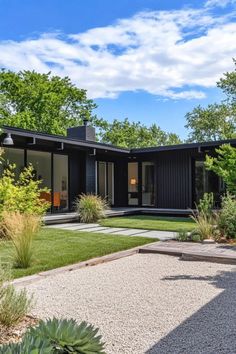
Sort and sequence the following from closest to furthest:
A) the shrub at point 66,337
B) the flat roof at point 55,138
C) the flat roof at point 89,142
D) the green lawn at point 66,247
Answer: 1. the shrub at point 66,337
2. the green lawn at point 66,247
3. the flat roof at point 55,138
4. the flat roof at point 89,142

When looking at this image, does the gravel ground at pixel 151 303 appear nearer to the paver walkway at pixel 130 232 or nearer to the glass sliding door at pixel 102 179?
the paver walkway at pixel 130 232

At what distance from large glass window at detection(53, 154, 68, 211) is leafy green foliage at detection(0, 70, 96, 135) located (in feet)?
37.0

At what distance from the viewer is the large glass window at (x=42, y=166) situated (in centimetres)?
1291

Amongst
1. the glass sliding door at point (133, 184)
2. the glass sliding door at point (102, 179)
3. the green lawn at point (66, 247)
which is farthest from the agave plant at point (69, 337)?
the glass sliding door at point (133, 184)

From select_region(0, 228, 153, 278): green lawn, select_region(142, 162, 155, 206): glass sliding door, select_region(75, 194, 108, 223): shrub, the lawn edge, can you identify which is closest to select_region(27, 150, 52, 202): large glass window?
select_region(75, 194, 108, 223): shrub

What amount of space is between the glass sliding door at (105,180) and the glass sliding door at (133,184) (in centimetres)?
84

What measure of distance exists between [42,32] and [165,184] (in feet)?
33.7

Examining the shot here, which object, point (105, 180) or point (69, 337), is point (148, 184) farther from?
point (69, 337)

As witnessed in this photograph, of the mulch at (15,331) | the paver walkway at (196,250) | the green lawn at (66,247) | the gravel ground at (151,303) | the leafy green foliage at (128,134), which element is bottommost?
the gravel ground at (151,303)

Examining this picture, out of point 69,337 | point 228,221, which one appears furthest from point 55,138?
point 69,337

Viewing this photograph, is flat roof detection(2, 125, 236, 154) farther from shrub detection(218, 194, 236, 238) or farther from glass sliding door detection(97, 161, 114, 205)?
shrub detection(218, 194, 236, 238)

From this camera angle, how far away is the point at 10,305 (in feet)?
10.7

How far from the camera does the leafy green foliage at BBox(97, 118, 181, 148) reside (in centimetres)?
3381

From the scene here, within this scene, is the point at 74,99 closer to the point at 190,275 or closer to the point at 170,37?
the point at 170,37
